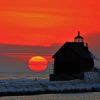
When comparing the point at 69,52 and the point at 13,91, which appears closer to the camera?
the point at 13,91

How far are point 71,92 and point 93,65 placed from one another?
13.2 m

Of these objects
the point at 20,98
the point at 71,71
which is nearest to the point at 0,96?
the point at 20,98

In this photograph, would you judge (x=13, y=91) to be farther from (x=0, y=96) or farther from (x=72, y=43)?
(x=72, y=43)

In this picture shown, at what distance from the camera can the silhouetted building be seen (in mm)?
85062

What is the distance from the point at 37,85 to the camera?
73.5m

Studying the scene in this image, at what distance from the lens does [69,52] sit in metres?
85.6

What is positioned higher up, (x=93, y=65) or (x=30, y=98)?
(x=93, y=65)

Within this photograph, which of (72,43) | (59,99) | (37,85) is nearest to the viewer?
(59,99)

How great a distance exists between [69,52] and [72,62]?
1.46 metres

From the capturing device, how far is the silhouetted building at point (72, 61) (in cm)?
8506

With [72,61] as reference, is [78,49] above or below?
above

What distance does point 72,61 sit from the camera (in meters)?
85.4

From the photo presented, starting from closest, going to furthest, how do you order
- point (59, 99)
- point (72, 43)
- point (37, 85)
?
1. point (59, 99)
2. point (37, 85)
3. point (72, 43)

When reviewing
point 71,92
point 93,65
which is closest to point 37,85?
point 71,92
